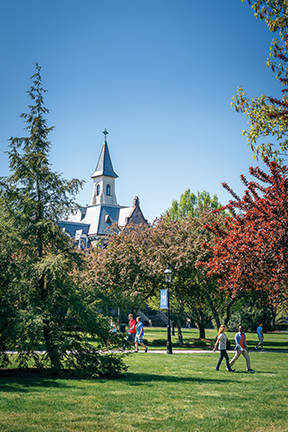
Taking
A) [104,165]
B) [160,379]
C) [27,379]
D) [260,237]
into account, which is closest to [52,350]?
[27,379]

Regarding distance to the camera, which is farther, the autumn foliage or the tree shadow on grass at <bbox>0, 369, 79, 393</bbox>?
the autumn foliage

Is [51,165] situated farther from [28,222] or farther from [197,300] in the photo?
[197,300]

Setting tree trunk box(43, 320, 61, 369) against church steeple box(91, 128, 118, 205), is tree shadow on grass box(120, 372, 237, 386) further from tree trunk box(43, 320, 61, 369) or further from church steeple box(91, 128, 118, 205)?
church steeple box(91, 128, 118, 205)

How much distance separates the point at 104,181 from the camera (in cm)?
9350

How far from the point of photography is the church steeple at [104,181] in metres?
93.2

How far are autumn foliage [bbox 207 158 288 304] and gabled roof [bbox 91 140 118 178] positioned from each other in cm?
7798

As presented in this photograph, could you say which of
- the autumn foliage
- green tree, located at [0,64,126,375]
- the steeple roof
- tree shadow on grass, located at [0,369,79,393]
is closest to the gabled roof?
the steeple roof

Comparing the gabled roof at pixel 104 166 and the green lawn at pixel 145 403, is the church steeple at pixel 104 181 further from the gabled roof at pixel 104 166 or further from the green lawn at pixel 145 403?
the green lawn at pixel 145 403

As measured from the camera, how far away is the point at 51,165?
1248 cm

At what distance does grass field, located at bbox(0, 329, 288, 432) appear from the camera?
6.83 metres

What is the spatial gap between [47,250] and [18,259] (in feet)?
3.40

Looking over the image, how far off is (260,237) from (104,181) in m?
80.3

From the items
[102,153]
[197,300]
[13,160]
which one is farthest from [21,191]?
[102,153]

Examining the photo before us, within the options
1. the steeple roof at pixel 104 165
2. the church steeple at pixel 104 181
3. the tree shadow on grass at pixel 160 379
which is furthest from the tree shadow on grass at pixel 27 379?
the steeple roof at pixel 104 165
